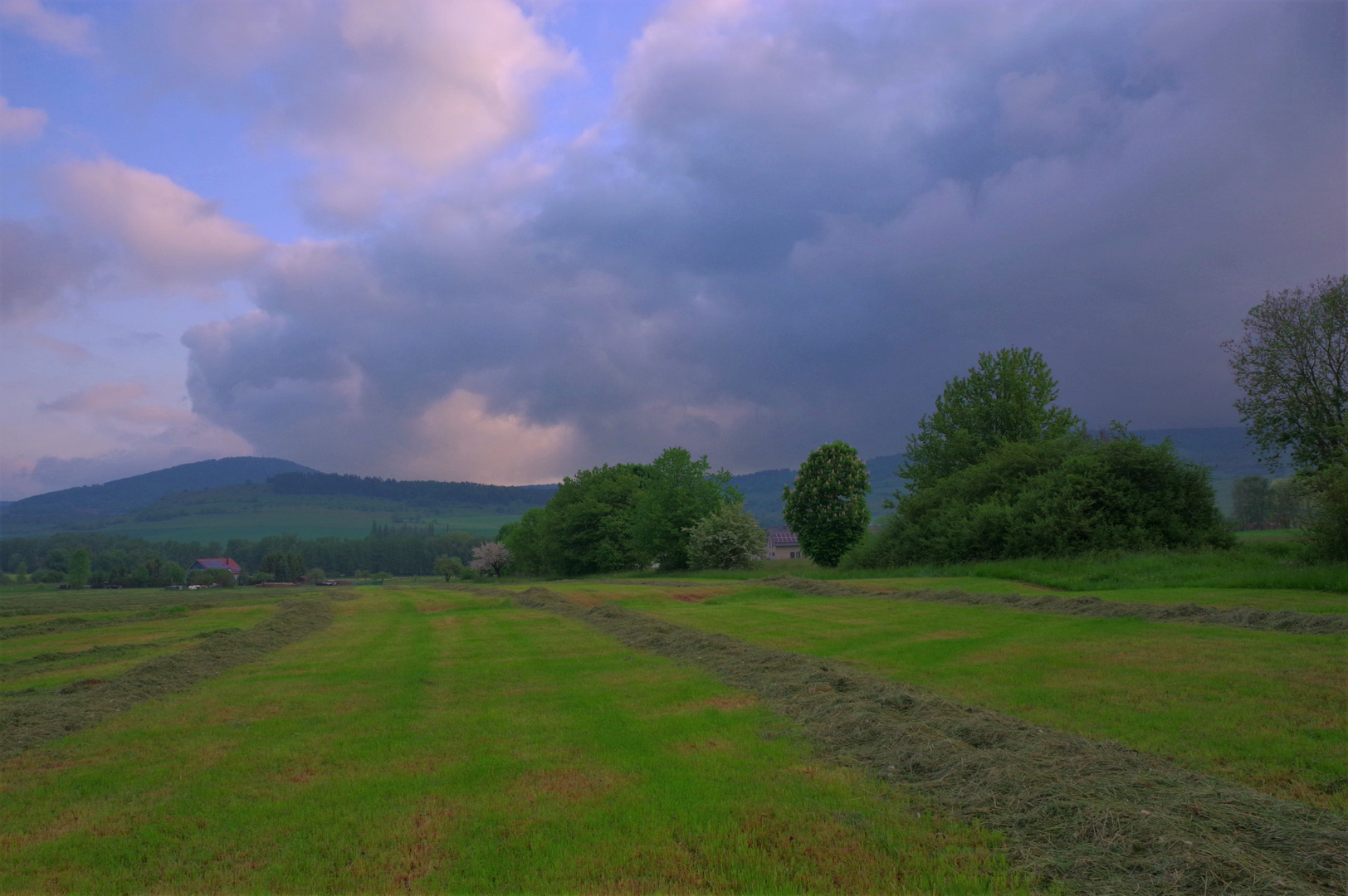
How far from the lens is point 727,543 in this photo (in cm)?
6034

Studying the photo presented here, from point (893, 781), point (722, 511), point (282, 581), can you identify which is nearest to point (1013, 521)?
point (722, 511)

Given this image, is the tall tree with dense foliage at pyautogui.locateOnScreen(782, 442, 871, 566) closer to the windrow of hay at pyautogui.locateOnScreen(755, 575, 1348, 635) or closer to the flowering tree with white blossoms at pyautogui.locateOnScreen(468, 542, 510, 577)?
the windrow of hay at pyautogui.locateOnScreen(755, 575, 1348, 635)

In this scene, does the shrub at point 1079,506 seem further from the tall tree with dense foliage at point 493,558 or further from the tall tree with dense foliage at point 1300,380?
the tall tree with dense foliage at point 493,558

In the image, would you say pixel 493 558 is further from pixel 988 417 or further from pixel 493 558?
pixel 988 417

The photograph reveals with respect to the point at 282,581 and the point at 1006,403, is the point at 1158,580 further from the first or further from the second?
the point at 282,581

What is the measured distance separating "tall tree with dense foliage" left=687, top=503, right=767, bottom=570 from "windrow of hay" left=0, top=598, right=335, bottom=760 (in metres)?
41.3

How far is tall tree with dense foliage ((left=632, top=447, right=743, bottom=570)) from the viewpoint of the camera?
220 ft

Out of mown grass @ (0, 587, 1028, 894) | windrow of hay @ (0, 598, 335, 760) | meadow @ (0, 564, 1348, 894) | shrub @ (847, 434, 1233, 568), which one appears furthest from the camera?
shrub @ (847, 434, 1233, 568)

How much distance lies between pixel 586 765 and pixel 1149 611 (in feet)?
50.1

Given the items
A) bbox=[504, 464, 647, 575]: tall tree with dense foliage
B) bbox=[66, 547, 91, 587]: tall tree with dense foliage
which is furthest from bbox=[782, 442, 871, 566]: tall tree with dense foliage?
bbox=[66, 547, 91, 587]: tall tree with dense foliage

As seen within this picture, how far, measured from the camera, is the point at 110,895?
5453 millimetres

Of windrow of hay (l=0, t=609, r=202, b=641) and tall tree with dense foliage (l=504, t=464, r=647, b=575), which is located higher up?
tall tree with dense foliage (l=504, t=464, r=647, b=575)

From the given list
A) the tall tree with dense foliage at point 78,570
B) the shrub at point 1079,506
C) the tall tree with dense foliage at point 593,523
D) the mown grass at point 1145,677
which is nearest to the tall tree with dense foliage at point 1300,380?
the shrub at point 1079,506

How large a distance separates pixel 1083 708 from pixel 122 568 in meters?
127
